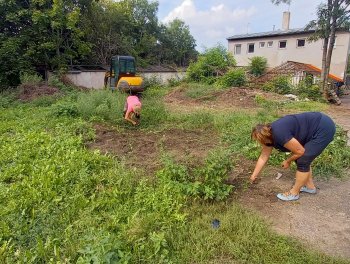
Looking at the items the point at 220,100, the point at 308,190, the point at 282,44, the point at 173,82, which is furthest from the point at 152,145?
the point at 282,44

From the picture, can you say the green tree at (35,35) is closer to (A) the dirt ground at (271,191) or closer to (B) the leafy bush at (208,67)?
(B) the leafy bush at (208,67)

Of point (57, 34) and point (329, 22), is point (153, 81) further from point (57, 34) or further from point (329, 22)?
point (329, 22)

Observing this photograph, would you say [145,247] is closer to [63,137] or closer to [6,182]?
[6,182]

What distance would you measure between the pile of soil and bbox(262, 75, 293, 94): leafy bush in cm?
1136

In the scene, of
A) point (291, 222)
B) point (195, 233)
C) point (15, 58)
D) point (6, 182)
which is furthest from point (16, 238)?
point (15, 58)

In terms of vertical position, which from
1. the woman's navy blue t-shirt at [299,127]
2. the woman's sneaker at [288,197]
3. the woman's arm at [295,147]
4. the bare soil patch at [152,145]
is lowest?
the woman's sneaker at [288,197]

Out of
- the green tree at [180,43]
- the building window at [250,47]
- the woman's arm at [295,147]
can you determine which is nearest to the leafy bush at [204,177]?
the woman's arm at [295,147]

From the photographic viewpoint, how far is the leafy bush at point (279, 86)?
620 inches

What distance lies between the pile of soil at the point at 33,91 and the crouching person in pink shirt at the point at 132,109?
245 inches

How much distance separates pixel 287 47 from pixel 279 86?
8987 mm

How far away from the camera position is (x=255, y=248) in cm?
261

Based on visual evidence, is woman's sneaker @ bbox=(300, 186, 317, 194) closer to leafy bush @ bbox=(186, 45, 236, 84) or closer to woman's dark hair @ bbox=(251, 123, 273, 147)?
woman's dark hair @ bbox=(251, 123, 273, 147)

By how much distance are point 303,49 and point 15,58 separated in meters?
20.0

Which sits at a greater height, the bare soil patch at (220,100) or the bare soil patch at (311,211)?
the bare soil patch at (311,211)
